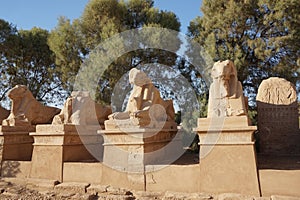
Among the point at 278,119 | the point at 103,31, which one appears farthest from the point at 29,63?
the point at 278,119

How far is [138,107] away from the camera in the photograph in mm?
4645

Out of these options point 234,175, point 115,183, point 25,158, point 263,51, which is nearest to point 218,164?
point 234,175

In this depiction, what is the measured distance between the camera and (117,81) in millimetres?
9953

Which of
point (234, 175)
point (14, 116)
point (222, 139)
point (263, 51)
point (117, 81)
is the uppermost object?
point (263, 51)

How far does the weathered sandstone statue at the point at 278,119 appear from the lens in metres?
6.21

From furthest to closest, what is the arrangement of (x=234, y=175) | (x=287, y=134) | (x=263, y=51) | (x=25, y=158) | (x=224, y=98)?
(x=263, y=51) → (x=287, y=134) → (x=25, y=158) → (x=224, y=98) → (x=234, y=175)

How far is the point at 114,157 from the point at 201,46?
23.2 ft

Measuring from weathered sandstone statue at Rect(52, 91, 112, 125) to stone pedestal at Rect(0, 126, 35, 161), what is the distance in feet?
3.36

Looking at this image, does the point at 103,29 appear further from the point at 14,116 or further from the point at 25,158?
the point at 25,158

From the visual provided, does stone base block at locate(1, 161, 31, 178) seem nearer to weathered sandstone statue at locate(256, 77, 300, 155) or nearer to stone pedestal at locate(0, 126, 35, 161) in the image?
stone pedestal at locate(0, 126, 35, 161)

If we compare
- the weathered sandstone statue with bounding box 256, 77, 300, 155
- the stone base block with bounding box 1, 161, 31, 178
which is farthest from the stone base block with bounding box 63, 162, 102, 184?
the weathered sandstone statue with bounding box 256, 77, 300, 155

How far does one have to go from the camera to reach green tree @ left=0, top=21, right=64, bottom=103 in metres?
12.3

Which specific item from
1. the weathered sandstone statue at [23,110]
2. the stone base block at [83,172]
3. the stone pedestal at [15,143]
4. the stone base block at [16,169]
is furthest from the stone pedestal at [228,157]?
the weathered sandstone statue at [23,110]

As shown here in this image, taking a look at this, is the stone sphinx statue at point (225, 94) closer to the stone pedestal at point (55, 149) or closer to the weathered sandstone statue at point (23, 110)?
the stone pedestal at point (55, 149)
